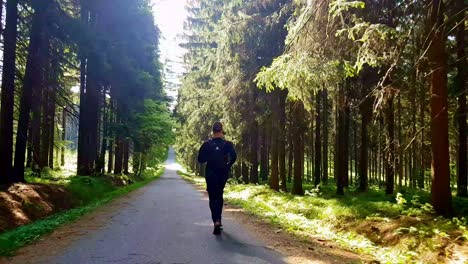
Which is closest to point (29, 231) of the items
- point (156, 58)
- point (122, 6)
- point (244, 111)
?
point (244, 111)

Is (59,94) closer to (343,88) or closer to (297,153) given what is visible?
(297,153)

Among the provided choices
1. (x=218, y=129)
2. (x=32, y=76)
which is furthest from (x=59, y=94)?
(x=218, y=129)

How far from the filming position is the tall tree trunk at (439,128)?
9.05m

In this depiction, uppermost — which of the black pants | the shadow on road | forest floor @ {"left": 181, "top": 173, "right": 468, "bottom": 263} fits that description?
the black pants

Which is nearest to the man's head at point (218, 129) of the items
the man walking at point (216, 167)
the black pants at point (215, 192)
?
the man walking at point (216, 167)

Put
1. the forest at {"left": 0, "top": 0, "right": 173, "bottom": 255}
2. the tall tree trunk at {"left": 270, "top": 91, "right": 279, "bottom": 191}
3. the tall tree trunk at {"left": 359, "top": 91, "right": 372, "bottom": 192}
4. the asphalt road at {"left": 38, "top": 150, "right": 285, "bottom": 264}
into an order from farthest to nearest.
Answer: the tall tree trunk at {"left": 359, "top": 91, "right": 372, "bottom": 192} < the tall tree trunk at {"left": 270, "top": 91, "right": 279, "bottom": 191} < the forest at {"left": 0, "top": 0, "right": 173, "bottom": 255} < the asphalt road at {"left": 38, "top": 150, "right": 285, "bottom": 264}

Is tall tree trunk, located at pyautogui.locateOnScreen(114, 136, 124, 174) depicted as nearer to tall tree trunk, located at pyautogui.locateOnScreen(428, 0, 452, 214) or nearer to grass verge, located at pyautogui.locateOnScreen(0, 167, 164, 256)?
grass verge, located at pyautogui.locateOnScreen(0, 167, 164, 256)

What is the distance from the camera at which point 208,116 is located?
27.5 m

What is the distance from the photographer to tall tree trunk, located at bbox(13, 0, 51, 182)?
13477mm

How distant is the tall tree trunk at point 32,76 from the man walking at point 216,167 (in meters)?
8.59

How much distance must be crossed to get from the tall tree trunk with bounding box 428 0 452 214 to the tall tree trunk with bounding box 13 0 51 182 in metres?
12.0

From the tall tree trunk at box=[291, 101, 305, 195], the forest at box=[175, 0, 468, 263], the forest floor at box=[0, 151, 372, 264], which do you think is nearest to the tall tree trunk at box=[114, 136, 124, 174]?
the forest at box=[175, 0, 468, 263]

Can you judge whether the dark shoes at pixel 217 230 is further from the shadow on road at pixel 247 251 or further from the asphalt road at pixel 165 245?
the shadow on road at pixel 247 251

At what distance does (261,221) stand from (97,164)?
51.1 ft
